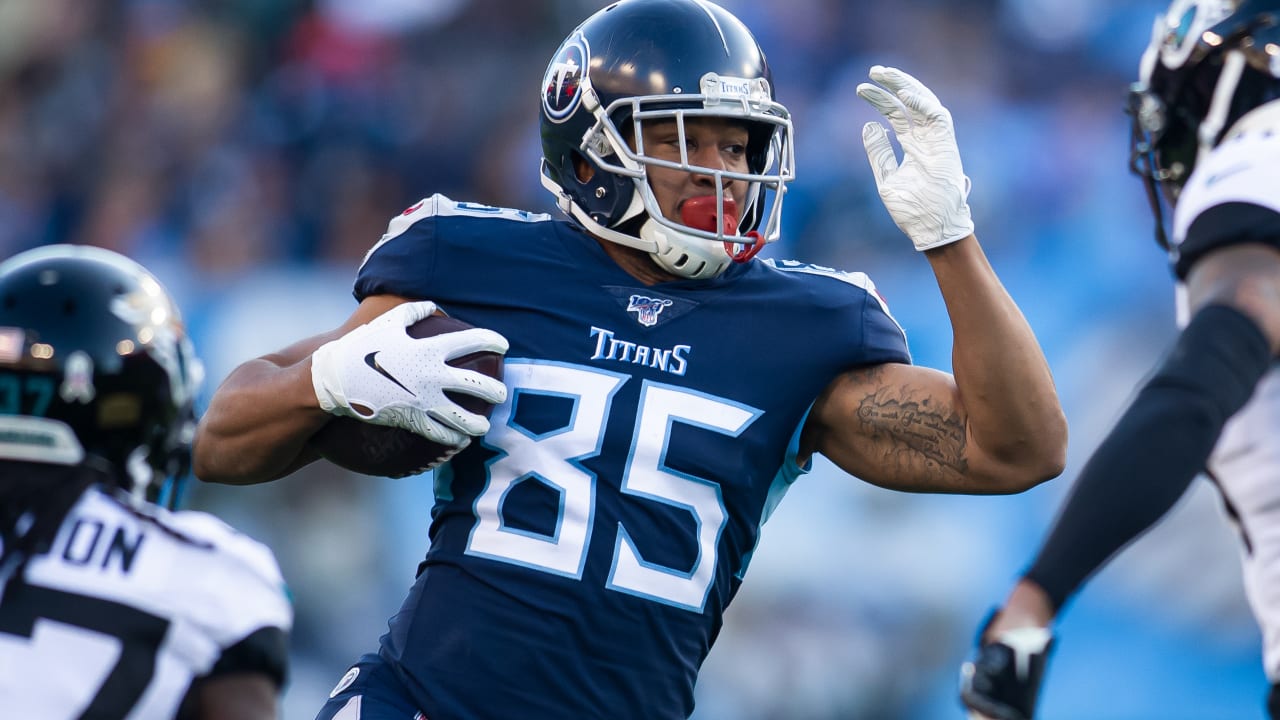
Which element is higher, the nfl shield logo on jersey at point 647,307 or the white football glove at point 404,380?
the nfl shield logo on jersey at point 647,307

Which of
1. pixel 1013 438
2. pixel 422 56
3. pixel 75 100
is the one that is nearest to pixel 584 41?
pixel 1013 438

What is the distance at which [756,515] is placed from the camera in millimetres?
2721

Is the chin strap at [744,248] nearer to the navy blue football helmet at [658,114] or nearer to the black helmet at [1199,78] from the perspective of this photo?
the navy blue football helmet at [658,114]

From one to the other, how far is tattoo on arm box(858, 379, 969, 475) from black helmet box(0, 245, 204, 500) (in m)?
1.18

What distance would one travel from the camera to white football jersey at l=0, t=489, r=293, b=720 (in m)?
1.94

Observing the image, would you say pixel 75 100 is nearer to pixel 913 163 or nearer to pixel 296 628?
pixel 296 628

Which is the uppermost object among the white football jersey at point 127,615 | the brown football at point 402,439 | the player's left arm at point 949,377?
the player's left arm at point 949,377

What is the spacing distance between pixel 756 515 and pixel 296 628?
3679mm

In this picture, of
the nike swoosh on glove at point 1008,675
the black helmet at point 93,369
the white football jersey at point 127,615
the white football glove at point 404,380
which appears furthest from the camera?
the white football glove at point 404,380

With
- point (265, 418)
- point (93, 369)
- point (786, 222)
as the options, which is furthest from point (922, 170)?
point (786, 222)

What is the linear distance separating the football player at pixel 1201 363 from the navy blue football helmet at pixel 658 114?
2.52ft

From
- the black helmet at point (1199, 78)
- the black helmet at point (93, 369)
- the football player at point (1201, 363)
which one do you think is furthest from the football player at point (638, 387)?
the black helmet at point (1199, 78)

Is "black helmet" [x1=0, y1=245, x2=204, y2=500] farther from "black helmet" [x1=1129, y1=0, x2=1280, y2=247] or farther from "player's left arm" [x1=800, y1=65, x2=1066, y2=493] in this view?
"black helmet" [x1=1129, y1=0, x2=1280, y2=247]

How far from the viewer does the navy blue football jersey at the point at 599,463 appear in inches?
99.7
